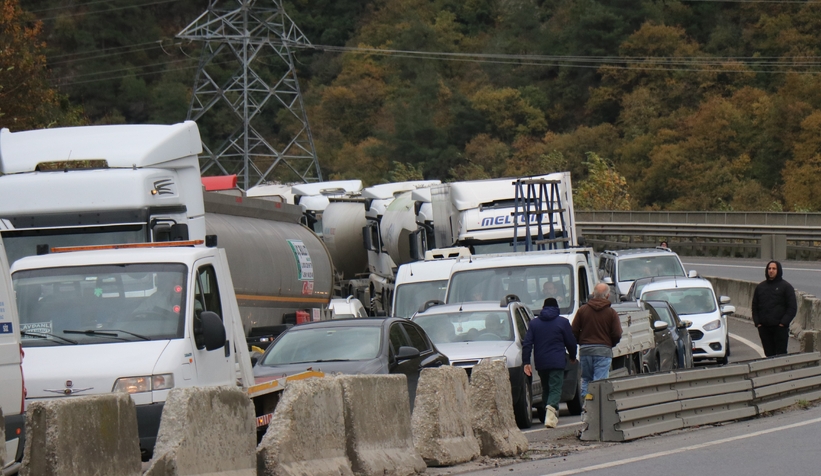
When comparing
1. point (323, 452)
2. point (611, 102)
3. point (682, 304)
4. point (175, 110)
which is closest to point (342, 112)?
point (175, 110)

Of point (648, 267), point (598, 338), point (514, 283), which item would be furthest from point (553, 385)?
point (648, 267)

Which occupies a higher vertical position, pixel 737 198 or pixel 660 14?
pixel 660 14

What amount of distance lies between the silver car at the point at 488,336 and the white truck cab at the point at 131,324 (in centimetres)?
443

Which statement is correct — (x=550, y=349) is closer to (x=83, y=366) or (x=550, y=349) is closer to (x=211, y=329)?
(x=211, y=329)

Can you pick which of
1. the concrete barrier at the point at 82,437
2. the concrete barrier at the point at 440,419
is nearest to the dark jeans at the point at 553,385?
the concrete barrier at the point at 440,419

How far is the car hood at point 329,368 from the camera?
12016mm

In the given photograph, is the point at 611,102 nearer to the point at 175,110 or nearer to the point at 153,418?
the point at 175,110

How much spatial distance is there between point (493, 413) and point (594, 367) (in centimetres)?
313

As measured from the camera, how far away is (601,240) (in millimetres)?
53875

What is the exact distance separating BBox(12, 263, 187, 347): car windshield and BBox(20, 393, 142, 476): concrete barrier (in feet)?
8.44

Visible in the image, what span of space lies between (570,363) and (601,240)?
38.7 m

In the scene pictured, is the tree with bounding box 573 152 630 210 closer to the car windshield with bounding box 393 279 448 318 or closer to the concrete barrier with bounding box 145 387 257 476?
the car windshield with bounding box 393 279 448 318

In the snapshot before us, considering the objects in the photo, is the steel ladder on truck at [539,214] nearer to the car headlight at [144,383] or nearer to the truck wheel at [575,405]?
the truck wheel at [575,405]

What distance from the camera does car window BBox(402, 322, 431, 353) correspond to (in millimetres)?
13422
